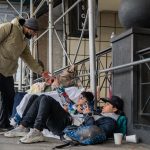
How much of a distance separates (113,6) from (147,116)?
759 cm

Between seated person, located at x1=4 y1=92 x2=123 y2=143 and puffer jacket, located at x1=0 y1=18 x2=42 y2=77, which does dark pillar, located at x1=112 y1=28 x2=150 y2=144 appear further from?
puffer jacket, located at x1=0 y1=18 x2=42 y2=77

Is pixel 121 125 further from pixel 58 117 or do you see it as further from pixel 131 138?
pixel 58 117

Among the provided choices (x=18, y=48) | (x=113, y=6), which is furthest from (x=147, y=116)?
(x=113, y=6)

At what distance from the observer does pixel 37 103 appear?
485 cm

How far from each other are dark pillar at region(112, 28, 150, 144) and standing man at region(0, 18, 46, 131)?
139cm

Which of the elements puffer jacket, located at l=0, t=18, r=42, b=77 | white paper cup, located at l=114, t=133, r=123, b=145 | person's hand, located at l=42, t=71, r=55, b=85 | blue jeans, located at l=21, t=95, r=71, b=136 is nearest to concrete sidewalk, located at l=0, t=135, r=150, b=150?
white paper cup, located at l=114, t=133, r=123, b=145

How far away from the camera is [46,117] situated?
4566mm

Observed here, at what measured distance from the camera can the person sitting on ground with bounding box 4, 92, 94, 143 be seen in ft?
14.7

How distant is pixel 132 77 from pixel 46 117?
1.10 meters

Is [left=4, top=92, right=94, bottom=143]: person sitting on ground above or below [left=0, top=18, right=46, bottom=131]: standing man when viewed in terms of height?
below

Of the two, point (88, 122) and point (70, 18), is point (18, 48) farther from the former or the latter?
point (70, 18)

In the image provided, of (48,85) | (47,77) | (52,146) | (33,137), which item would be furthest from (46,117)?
(48,85)

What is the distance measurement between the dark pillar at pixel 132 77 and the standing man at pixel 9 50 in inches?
54.7

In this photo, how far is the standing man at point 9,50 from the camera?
5.50m
